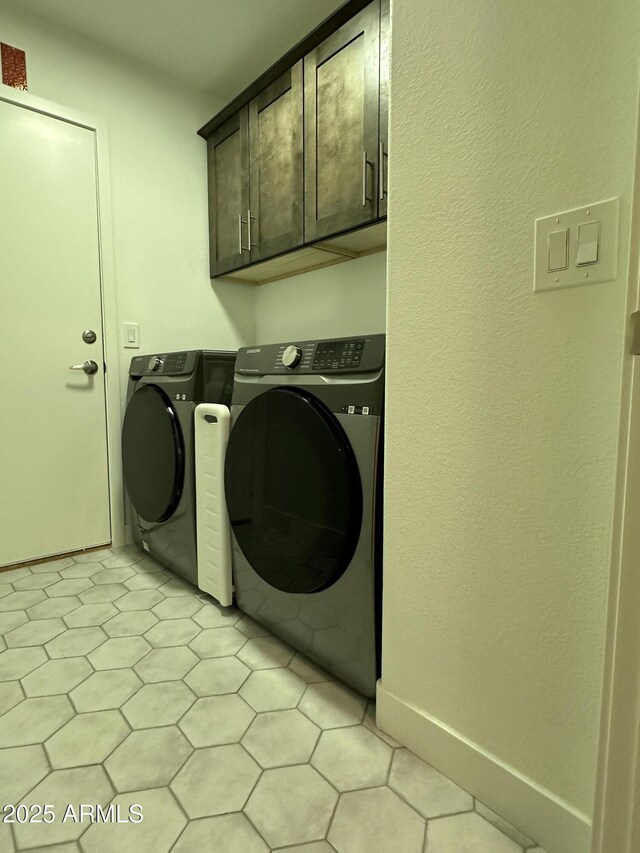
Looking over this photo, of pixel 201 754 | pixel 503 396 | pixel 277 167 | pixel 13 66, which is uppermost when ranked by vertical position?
pixel 13 66

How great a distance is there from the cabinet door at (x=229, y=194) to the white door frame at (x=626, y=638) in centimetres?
185

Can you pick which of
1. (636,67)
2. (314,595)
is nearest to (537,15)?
(636,67)

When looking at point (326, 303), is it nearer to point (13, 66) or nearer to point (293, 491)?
point (293, 491)

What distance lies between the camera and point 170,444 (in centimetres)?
165

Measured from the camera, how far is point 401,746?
963 mm

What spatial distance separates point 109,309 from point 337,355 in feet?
4.82

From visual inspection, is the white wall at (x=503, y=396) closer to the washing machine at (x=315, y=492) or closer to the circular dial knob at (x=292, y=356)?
the washing machine at (x=315, y=492)

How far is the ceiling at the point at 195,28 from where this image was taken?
1758 millimetres

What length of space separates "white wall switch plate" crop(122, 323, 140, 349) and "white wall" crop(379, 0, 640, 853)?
1633 mm

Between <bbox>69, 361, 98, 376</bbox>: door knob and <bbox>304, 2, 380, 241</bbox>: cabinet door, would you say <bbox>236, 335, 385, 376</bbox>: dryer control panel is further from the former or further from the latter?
<bbox>69, 361, 98, 376</bbox>: door knob

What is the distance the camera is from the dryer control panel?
1008mm

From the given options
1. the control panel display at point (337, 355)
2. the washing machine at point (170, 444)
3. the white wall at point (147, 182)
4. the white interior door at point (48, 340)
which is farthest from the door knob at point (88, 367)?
the control panel display at point (337, 355)

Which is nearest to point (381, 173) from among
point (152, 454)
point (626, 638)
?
point (152, 454)

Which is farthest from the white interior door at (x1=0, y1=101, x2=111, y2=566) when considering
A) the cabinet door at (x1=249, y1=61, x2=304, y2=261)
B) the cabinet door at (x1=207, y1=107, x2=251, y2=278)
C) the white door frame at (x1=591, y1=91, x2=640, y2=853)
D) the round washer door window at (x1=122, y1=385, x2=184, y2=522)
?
the white door frame at (x1=591, y1=91, x2=640, y2=853)
